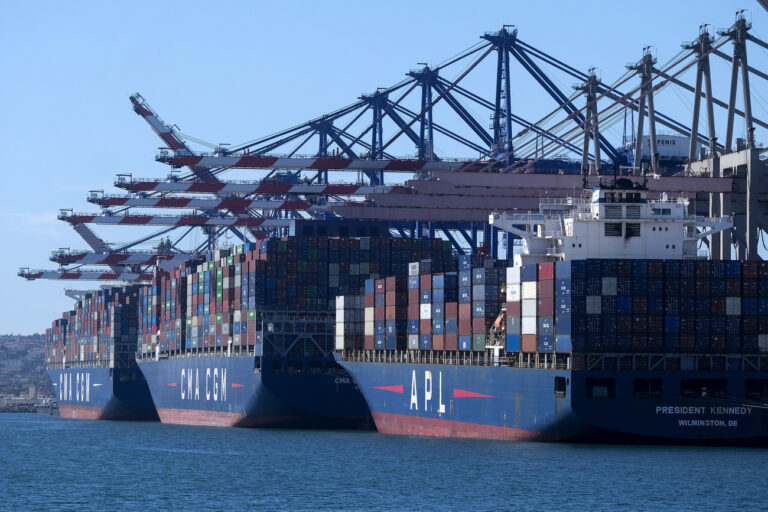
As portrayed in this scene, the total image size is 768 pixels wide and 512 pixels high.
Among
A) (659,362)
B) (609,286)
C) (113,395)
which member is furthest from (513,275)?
(113,395)

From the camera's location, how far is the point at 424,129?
4220 inches

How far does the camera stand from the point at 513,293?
203 ft

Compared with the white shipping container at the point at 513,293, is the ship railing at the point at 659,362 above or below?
below

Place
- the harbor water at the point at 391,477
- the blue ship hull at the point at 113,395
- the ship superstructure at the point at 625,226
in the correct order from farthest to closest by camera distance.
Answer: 1. the blue ship hull at the point at 113,395
2. the ship superstructure at the point at 625,226
3. the harbor water at the point at 391,477

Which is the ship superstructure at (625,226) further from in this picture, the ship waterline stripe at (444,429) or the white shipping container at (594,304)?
the ship waterline stripe at (444,429)

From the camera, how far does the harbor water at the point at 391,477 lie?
4669 centimetres

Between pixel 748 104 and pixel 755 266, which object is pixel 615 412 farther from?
pixel 748 104

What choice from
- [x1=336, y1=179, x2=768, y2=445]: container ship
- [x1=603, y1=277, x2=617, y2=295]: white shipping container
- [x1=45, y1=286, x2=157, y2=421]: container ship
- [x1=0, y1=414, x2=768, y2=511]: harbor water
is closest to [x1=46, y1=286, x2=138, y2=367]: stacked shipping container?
[x1=45, y1=286, x2=157, y2=421]: container ship

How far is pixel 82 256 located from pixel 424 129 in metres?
31.0

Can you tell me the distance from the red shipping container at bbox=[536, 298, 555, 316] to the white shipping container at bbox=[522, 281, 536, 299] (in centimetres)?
56

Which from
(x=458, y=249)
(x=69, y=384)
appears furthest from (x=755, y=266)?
(x=69, y=384)

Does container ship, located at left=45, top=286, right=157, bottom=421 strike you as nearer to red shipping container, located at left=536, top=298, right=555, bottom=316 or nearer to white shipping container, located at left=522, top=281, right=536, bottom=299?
white shipping container, located at left=522, top=281, right=536, bottom=299

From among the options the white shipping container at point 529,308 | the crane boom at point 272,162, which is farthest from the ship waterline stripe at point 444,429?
the crane boom at point 272,162

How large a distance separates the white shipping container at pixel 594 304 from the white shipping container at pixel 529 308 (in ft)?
10.8
